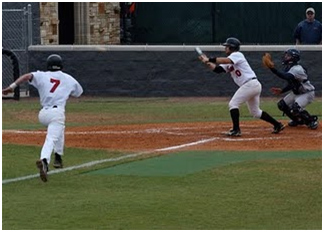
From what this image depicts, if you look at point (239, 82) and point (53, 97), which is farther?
point (239, 82)

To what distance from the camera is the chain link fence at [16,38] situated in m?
27.7

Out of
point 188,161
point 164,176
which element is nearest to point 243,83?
point 188,161

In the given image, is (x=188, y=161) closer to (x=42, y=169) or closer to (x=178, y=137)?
(x=42, y=169)

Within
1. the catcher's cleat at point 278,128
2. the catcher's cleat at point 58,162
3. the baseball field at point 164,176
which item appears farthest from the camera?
the catcher's cleat at point 278,128

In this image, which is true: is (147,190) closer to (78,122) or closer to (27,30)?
(78,122)

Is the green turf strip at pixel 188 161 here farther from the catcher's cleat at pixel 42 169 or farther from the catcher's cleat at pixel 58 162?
the catcher's cleat at pixel 42 169

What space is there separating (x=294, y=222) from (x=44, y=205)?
8.81ft

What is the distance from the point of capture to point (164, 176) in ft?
47.5

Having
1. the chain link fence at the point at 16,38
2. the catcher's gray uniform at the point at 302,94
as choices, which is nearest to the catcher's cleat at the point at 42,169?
the catcher's gray uniform at the point at 302,94

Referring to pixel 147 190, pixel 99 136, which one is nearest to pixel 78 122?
pixel 99 136

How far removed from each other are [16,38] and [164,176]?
14.6 metres

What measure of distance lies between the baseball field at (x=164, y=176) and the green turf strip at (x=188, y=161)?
0.01 meters

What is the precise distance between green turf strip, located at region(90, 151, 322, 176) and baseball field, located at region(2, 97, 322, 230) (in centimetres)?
1

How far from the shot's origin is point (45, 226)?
11266mm
